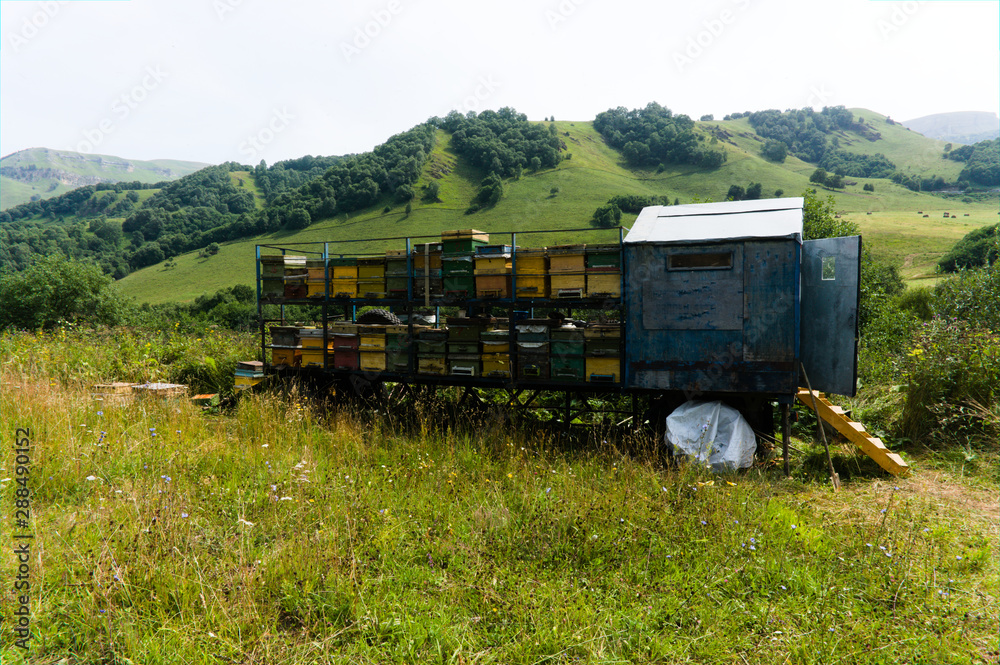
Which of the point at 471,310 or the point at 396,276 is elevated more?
the point at 396,276

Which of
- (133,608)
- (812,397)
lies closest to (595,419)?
(812,397)

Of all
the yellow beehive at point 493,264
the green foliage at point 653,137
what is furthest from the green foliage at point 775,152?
the yellow beehive at point 493,264

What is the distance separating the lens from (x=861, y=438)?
8797 millimetres

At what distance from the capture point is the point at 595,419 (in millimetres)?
11664

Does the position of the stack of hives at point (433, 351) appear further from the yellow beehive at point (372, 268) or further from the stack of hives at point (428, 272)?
the yellow beehive at point (372, 268)

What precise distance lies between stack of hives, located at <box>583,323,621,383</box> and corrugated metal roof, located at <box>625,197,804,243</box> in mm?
1602

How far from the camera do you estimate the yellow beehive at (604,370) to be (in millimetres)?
9766

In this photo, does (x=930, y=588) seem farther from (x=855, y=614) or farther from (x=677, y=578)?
(x=677, y=578)

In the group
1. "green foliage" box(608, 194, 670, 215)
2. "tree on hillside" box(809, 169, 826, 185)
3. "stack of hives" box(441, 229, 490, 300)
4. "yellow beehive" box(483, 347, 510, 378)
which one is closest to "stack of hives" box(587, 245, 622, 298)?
"yellow beehive" box(483, 347, 510, 378)

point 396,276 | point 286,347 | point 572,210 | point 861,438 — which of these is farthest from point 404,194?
point 861,438

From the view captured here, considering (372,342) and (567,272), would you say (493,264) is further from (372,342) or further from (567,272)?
(372,342)

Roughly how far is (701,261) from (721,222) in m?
0.98

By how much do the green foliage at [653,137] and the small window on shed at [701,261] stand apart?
134 metres

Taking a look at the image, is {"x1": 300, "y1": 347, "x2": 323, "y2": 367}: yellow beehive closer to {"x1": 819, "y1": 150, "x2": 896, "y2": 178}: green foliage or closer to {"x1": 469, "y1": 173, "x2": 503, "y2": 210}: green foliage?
{"x1": 469, "y1": 173, "x2": 503, "y2": 210}: green foliage
